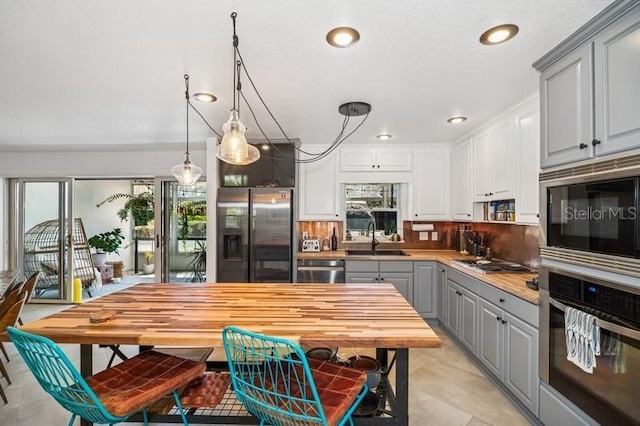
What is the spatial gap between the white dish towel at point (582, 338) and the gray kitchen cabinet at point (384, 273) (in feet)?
6.66

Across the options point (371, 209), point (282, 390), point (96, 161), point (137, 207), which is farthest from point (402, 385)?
point (137, 207)

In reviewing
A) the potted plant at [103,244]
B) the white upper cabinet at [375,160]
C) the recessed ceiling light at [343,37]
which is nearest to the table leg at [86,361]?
the recessed ceiling light at [343,37]

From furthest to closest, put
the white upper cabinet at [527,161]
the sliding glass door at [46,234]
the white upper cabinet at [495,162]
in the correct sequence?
the sliding glass door at [46,234]
the white upper cabinet at [495,162]
the white upper cabinet at [527,161]

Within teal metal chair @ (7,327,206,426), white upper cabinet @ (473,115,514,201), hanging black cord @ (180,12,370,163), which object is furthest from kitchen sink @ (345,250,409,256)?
teal metal chair @ (7,327,206,426)

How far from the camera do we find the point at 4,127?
3.46 metres

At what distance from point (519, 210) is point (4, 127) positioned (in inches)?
214

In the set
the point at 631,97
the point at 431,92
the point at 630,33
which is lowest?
the point at 631,97

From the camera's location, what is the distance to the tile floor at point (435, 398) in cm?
207

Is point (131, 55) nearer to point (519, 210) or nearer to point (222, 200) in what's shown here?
point (222, 200)

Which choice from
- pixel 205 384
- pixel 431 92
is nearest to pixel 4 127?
pixel 205 384

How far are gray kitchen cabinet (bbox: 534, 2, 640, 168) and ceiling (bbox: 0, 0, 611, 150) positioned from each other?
94 millimetres

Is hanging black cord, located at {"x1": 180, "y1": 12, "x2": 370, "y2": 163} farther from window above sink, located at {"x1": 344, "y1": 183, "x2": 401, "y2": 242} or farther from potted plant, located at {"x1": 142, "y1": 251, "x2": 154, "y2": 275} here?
potted plant, located at {"x1": 142, "y1": 251, "x2": 154, "y2": 275}

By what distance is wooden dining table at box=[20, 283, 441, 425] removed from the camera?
130 cm

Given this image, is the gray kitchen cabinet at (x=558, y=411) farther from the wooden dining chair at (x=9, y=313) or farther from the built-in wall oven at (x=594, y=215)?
the wooden dining chair at (x=9, y=313)
